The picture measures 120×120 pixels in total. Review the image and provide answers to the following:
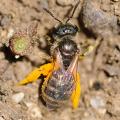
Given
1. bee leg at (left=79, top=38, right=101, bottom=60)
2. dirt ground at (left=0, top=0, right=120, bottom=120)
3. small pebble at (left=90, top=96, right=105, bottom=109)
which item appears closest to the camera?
dirt ground at (left=0, top=0, right=120, bottom=120)

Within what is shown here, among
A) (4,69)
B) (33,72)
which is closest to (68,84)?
(33,72)

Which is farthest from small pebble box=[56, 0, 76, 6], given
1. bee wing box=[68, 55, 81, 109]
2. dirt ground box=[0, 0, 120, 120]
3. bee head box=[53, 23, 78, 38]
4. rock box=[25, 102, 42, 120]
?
rock box=[25, 102, 42, 120]

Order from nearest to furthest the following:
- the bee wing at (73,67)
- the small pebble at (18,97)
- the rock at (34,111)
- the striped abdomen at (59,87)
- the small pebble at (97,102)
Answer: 1. the striped abdomen at (59,87)
2. the bee wing at (73,67)
3. the small pebble at (18,97)
4. the rock at (34,111)
5. the small pebble at (97,102)

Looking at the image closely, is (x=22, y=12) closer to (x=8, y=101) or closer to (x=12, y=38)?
(x=12, y=38)

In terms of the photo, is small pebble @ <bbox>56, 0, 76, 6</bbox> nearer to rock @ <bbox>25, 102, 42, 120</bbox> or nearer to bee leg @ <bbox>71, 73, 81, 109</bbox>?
bee leg @ <bbox>71, 73, 81, 109</bbox>

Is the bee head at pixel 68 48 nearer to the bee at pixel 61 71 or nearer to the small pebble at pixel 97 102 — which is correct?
the bee at pixel 61 71

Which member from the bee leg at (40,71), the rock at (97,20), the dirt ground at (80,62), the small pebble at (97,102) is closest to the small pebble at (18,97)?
the dirt ground at (80,62)

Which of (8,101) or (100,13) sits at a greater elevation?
(100,13)

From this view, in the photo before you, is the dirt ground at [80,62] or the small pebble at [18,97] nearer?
the dirt ground at [80,62]
